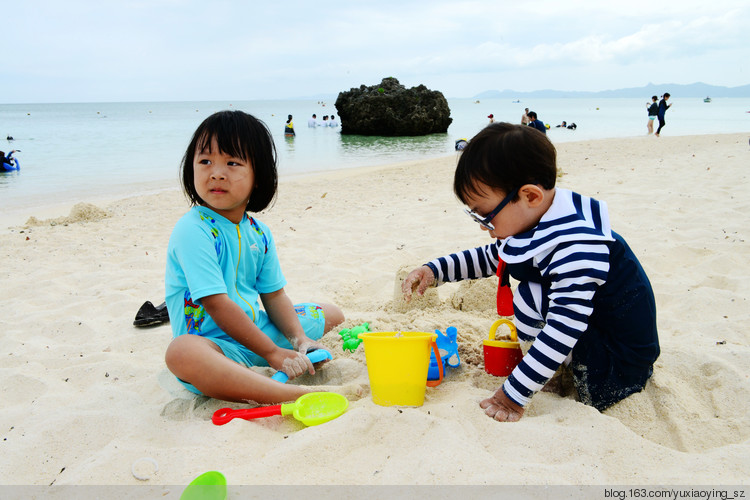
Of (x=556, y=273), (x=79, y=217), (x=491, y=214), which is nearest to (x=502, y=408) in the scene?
(x=556, y=273)

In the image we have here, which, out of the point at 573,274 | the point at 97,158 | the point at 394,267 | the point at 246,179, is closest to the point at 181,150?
the point at 97,158

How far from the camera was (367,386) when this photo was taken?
199cm

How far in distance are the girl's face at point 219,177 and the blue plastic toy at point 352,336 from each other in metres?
0.86

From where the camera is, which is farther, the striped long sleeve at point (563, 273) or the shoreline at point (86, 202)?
the shoreline at point (86, 202)

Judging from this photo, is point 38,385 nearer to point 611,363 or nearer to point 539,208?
point 539,208

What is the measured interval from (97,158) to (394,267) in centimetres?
1293

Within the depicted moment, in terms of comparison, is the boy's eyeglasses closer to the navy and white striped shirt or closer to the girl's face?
the navy and white striped shirt

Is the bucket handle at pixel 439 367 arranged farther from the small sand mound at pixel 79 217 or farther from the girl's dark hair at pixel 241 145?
the small sand mound at pixel 79 217

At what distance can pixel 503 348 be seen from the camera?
200 cm

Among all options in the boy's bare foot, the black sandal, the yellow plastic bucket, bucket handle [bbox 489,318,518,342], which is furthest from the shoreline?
the boy's bare foot

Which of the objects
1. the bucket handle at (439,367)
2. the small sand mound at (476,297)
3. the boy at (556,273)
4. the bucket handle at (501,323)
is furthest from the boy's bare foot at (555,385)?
the small sand mound at (476,297)

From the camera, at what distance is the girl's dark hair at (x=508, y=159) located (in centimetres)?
165

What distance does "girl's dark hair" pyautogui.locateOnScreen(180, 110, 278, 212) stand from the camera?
2070 millimetres

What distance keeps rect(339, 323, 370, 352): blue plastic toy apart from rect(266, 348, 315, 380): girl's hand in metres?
0.33
